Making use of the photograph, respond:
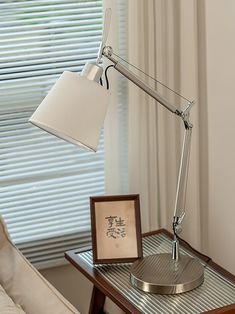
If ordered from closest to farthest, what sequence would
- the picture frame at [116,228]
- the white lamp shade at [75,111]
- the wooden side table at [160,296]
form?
the white lamp shade at [75,111] < the wooden side table at [160,296] < the picture frame at [116,228]

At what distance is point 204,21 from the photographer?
7.60ft

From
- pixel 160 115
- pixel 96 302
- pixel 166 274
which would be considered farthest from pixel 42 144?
pixel 166 274

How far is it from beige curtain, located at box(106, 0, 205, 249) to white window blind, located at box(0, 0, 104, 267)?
131 millimetres

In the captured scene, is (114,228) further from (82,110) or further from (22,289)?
(82,110)

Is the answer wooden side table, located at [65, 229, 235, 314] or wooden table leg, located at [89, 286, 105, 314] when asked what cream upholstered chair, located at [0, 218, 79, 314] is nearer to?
wooden side table, located at [65, 229, 235, 314]

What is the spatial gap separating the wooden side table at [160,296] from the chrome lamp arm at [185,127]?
0.14 m

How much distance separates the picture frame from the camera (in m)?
2.11

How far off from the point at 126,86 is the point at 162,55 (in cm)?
17

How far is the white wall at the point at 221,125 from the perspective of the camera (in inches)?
86.5

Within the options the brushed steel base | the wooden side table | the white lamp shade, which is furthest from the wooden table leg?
the white lamp shade

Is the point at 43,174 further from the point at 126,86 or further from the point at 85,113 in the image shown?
the point at 85,113

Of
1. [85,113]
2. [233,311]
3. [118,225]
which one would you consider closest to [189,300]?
[233,311]

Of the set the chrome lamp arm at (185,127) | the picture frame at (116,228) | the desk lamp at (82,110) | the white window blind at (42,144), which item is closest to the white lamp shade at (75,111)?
the desk lamp at (82,110)

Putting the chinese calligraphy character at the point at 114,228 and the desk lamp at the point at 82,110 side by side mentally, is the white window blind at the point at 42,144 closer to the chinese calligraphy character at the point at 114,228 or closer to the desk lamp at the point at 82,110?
the chinese calligraphy character at the point at 114,228
